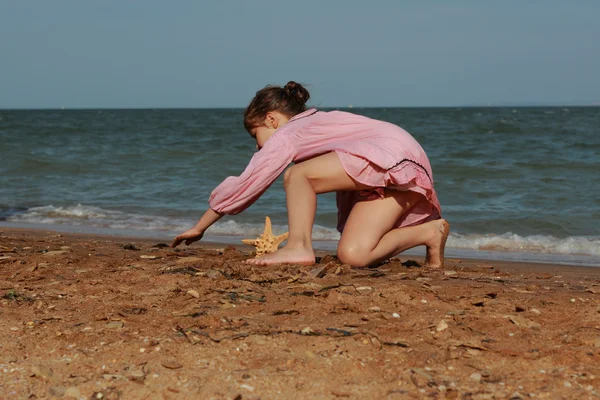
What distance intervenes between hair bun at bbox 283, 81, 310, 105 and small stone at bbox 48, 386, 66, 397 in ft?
7.25

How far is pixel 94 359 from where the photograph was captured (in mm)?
2414

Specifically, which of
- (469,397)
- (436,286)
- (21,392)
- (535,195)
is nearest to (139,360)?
(21,392)

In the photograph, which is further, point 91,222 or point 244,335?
point 91,222

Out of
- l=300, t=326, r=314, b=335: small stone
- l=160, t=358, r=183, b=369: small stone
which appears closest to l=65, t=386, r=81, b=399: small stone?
l=160, t=358, r=183, b=369: small stone

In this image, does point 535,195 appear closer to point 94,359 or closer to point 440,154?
point 440,154

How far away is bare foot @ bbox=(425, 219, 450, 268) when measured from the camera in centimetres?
410

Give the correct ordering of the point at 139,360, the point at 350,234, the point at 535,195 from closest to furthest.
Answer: the point at 139,360 < the point at 350,234 < the point at 535,195

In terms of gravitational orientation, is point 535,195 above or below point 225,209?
below

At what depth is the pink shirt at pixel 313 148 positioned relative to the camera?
3.82 meters

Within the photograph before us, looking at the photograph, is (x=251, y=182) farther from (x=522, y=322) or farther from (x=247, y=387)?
(x=247, y=387)

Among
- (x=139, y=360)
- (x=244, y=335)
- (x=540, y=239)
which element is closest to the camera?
(x=139, y=360)

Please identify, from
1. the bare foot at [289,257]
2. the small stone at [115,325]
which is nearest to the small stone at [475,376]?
the small stone at [115,325]

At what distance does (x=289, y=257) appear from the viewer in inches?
148

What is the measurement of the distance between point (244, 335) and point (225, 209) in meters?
1.42
